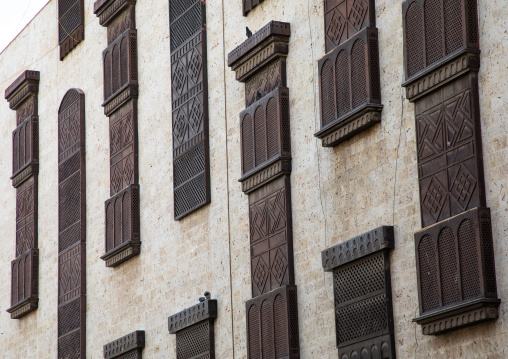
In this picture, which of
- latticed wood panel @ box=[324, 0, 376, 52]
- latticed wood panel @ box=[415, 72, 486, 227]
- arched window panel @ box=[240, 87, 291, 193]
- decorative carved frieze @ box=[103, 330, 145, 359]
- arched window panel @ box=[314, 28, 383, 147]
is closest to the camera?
latticed wood panel @ box=[415, 72, 486, 227]

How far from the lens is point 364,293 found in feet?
43.9

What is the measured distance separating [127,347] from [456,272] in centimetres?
840

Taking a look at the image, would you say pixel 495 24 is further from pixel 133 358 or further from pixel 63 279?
pixel 63 279

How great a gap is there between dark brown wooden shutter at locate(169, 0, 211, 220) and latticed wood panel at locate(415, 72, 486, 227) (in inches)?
207

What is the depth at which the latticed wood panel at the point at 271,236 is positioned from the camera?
1492cm

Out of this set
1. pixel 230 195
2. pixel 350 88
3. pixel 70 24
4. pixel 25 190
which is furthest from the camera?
pixel 25 190

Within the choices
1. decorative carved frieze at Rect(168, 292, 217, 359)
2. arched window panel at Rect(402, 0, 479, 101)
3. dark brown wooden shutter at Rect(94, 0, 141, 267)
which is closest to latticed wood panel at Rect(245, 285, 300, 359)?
decorative carved frieze at Rect(168, 292, 217, 359)

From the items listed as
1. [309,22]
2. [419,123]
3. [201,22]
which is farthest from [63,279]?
[419,123]

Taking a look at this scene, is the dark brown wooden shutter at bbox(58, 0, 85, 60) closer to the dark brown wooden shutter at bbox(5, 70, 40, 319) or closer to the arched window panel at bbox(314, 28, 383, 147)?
the dark brown wooden shutter at bbox(5, 70, 40, 319)

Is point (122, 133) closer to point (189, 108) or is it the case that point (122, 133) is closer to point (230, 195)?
point (189, 108)

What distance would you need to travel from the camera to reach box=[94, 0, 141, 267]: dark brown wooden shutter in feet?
62.7

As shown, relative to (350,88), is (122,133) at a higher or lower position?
higher

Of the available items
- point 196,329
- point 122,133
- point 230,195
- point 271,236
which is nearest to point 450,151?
point 271,236

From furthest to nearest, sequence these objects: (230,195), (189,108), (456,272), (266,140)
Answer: (189,108)
(230,195)
(266,140)
(456,272)
